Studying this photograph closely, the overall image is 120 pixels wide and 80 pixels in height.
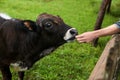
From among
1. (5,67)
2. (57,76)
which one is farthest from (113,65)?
(57,76)

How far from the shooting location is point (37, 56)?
5.05m

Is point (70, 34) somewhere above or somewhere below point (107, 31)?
below

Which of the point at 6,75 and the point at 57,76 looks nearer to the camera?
the point at 6,75

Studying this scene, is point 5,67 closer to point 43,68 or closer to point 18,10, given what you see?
point 43,68

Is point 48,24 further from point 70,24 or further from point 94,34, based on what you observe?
point 70,24

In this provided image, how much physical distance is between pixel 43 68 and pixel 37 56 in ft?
3.78

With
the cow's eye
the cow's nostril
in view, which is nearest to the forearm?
the cow's nostril

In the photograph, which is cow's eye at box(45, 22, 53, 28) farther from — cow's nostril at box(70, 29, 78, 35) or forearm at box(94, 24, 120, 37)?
forearm at box(94, 24, 120, 37)

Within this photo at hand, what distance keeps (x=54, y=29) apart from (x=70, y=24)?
416 centimetres

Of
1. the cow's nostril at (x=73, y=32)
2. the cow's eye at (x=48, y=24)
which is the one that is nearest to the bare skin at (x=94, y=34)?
the cow's nostril at (x=73, y=32)

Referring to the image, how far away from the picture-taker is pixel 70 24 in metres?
8.74

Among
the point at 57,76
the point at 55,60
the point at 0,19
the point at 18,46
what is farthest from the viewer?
the point at 55,60

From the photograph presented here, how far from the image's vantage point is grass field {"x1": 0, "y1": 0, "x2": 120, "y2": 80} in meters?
6.07

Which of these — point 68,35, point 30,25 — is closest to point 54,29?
point 68,35
